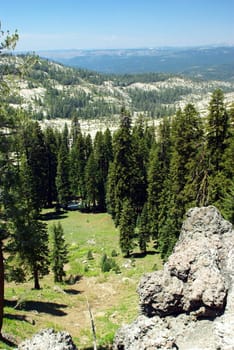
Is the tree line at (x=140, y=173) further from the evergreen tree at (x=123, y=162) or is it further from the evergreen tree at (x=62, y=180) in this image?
the evergreen tree at (x=62, y=180)

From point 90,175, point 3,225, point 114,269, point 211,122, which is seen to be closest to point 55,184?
point 90,175

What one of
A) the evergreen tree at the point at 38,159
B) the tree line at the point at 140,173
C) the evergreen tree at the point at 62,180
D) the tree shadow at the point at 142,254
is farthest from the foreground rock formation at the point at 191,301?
the evergreen tree at the point at 38,159

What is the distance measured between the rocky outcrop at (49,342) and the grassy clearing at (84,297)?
5174mm

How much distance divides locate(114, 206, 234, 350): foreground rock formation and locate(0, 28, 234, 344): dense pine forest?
227 inches

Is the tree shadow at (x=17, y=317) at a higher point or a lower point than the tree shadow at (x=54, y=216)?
higher

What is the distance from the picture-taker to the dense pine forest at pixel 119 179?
45.8ft

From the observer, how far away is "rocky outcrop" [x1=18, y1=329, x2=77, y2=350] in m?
8.25

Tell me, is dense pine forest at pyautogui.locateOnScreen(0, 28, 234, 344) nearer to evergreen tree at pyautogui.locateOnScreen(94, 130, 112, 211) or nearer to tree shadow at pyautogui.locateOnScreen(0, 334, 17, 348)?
evergreen tree at pyautogui.locateOnScreen(94, 130, 112, 211)

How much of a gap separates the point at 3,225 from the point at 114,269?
1040 inches

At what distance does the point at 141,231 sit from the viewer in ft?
145

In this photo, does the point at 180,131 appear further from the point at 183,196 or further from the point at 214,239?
the point at 214,239

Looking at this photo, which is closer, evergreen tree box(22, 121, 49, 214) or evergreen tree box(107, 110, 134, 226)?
evergreen tree box(107, 110, 134, 226)

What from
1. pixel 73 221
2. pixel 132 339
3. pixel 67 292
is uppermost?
pixel 132 339

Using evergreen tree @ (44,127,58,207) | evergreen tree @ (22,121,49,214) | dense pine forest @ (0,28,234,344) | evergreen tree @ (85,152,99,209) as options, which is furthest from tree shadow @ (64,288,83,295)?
evergreen tree @ (44,127,58,207)
